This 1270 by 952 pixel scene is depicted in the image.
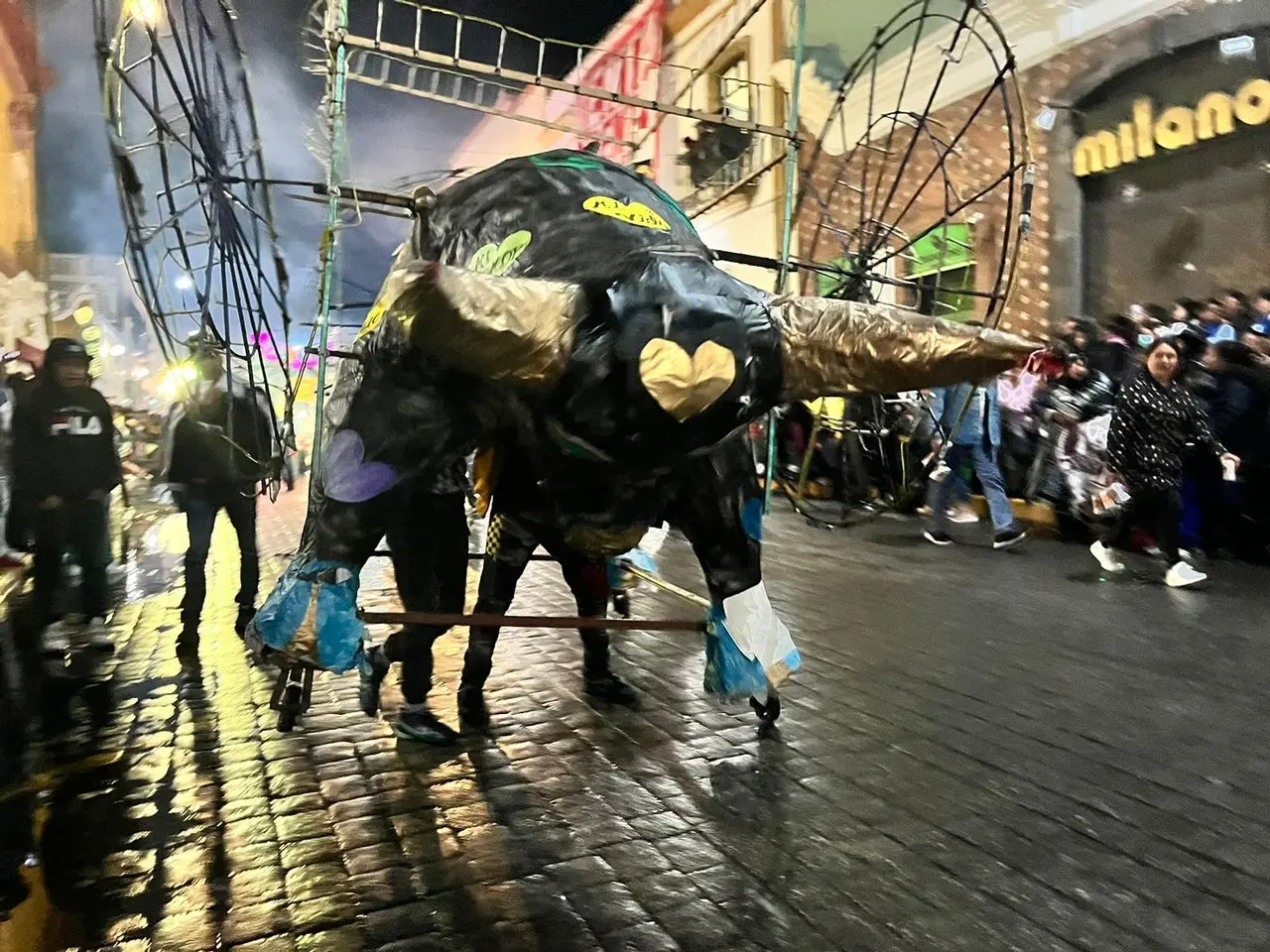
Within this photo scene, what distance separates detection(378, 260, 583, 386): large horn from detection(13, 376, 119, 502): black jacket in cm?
251

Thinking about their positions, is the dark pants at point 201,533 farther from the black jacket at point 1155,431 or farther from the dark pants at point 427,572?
the black jacket at point 1155,431

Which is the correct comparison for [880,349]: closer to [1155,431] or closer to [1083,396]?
[1155,431]

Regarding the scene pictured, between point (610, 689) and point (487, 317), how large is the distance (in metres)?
2.18

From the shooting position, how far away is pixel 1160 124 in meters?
8.00

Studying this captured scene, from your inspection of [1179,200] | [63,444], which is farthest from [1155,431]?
[63,444]

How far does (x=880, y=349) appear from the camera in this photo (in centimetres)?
236

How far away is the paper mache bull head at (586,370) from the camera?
7.07 feet

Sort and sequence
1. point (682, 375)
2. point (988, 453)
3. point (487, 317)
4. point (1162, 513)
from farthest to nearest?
point (988, 453) → point (1162, 513) → point (682, 375) → point (487, 317)

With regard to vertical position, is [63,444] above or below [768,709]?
above

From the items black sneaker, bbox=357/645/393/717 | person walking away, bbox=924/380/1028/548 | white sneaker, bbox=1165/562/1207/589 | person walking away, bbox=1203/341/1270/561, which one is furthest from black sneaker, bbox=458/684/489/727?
person walking away, bbox=1203/341/1270/561

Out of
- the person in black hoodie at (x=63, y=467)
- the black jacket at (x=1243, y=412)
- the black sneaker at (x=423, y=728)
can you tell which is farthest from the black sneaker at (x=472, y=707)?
the black jacket at (x=1243, y=412)

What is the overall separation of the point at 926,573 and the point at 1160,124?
15.8 ft

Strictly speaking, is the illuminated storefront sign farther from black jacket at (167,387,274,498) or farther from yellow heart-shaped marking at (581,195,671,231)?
black jacket at (167,387,274,498)

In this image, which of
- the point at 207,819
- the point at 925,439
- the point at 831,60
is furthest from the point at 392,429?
the point at 831,60
